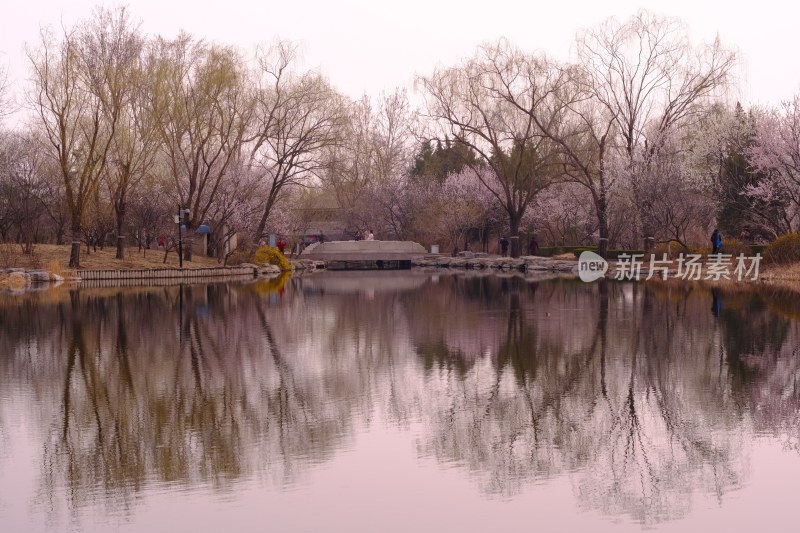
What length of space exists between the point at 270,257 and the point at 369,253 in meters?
14.0

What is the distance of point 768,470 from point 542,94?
46987 millimetres

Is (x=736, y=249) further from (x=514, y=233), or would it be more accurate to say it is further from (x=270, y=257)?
(x=270, y=257)

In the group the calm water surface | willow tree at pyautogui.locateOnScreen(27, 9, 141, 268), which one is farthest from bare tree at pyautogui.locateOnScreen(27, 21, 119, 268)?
the calm water surface

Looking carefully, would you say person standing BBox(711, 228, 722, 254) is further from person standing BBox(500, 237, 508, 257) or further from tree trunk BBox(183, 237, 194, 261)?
person standing BBox(500, 237, 508, 257)

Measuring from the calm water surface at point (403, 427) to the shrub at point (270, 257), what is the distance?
107ft

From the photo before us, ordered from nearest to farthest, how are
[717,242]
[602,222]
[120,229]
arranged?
[717,242] → [120,229] → [602,222]

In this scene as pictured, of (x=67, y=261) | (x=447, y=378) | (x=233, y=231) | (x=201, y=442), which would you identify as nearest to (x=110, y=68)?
(x=67, y=261)

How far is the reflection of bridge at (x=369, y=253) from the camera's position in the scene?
65750 millimetres

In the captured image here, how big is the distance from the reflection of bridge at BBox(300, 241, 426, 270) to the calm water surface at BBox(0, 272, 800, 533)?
153ft

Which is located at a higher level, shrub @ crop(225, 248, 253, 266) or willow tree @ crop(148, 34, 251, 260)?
willow tree @ crop(148, 34, 251, 260)

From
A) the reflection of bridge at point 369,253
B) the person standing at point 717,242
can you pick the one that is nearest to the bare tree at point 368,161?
the reflection of bridge at point 369,253

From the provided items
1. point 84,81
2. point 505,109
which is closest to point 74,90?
point 84,81

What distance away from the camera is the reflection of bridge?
65750mm

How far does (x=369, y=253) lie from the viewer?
2589 inches
